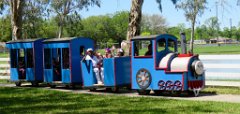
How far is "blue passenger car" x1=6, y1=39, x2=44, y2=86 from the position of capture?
2053 cm

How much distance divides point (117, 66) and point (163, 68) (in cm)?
224

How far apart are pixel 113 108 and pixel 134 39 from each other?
14.1 ft

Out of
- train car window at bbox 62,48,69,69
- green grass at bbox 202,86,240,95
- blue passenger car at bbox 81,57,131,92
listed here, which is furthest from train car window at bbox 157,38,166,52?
train car window at bbox 62,48,69,69

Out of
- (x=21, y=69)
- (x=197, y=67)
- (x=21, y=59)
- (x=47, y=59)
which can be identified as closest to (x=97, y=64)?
(x=47, y=59)

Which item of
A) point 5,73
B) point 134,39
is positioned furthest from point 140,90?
point 5,73

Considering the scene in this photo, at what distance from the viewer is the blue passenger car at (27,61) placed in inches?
808

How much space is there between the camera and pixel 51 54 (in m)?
19.7

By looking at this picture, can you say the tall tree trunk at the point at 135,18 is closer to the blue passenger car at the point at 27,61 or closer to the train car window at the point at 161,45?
the train car window at the point at 161,45

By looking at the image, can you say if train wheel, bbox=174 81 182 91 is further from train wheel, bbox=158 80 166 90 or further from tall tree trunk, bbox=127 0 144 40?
tall tree trunk, bbox=127 0 144 40

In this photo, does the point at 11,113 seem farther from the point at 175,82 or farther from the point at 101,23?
the point at 101,23

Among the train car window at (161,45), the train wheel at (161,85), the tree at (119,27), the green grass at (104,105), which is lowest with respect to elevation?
the green grass at (104,105)

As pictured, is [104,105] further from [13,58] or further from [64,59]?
[13,58]

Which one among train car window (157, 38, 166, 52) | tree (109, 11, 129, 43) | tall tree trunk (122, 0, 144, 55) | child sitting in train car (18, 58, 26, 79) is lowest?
child sitting in train car (18, 58, 26, 79)

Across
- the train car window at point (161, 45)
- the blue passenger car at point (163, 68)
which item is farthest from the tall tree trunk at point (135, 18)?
the train car window at point (161, 45)
